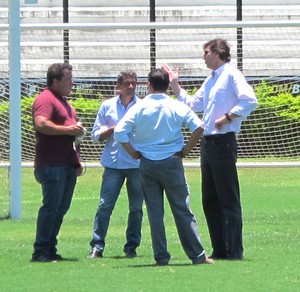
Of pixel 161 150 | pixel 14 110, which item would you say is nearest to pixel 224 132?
pixel 161 150

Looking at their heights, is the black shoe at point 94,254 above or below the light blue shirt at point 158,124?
below

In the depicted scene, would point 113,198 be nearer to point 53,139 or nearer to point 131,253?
point 131,253

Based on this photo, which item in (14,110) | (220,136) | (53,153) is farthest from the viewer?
(14,110)

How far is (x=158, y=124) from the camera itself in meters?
10.1

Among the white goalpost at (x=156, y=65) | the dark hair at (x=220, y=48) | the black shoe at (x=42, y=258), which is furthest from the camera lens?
the white goalpost at (x=156, y=65)

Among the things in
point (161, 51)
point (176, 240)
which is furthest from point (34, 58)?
point (176, 240)

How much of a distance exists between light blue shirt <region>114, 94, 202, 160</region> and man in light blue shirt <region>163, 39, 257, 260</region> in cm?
44

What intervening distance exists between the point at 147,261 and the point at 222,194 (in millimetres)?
983

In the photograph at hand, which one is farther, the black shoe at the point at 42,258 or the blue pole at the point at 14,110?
the blue pole at the point at 14,110

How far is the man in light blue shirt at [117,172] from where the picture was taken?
36.7ft

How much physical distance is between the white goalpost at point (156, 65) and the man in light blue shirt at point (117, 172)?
348 centimetres

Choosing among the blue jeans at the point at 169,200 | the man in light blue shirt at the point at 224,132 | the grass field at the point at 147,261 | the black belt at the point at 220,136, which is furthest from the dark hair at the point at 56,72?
the grass field at the point at 147,261

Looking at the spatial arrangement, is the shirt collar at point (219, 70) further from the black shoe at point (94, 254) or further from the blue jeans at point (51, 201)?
the black shoe at point (94, 254)

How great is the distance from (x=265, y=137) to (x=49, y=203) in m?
7.92
